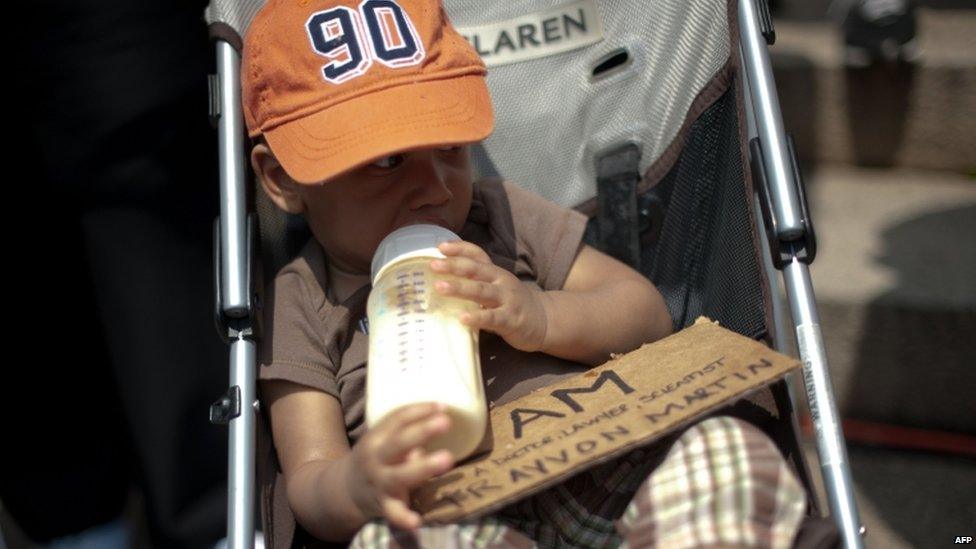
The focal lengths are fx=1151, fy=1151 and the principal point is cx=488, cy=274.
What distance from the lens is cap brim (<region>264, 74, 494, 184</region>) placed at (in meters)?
1.54

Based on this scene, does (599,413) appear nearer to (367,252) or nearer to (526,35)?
(367,252)

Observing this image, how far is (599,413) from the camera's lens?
142 cm

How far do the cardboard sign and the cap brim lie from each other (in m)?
0.37

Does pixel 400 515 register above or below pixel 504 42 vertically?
below

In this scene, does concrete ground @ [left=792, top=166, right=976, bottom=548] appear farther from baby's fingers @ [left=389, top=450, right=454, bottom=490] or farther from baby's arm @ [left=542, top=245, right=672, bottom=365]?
baby's fingers @ [left=389, top=450, right=454, bottom=490]

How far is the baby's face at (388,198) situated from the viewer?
1.62 meters

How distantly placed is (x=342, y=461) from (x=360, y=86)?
508 mm

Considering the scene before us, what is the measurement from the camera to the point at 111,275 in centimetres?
210

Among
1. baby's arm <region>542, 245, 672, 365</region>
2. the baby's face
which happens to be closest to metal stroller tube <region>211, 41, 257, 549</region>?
the baby's face

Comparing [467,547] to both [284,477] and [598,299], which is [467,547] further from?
[598,299]

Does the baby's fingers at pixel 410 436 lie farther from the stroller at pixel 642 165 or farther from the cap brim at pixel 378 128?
the cap brim at pixel 378 128

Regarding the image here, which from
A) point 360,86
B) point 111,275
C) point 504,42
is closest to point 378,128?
point 360,86

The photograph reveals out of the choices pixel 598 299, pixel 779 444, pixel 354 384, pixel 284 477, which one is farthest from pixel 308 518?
pixel 779 444

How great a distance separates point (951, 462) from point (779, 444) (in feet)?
3.90
